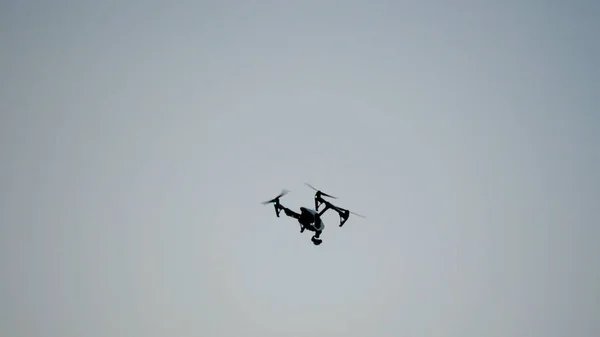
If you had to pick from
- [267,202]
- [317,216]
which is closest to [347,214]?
[317,216]

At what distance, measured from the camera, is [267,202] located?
98.0 metres

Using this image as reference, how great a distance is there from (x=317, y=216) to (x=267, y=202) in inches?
373

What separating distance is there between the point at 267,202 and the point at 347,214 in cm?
1294

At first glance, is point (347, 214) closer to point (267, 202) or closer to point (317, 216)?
point (317, 216)

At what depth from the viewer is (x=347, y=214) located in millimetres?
94312

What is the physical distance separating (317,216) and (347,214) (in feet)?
15.8

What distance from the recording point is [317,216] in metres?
92.8
